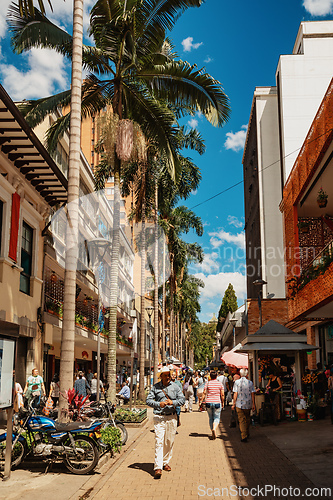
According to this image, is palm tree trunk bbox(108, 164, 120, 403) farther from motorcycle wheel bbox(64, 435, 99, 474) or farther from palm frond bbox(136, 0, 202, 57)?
motorcycle wheel bbox(64, 435, 99, 474)

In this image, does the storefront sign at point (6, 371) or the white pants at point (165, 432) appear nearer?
the storefront sign at point (6, 371)

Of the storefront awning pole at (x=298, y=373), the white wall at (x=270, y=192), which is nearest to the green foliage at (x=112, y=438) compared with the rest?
the storefront awning pole at (x=298, y=373)

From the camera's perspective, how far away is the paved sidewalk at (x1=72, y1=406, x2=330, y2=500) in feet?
24.8

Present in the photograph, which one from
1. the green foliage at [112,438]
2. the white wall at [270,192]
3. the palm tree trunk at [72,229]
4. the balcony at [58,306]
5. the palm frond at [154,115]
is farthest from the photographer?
the white wall at [270,192]

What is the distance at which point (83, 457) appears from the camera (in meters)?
8.91

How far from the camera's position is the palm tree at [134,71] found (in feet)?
47.0

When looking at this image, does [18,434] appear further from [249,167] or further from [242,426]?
[249,167]

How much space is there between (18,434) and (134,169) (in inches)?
737

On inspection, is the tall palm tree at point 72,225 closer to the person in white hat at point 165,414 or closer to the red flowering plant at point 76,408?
the red flowering plant at point 76,408

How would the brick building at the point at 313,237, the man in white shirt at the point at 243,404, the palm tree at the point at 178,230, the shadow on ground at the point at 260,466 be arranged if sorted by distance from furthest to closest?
the palm tree at the point at 178,230 → the brick building at the point at 313,237 → the man in white shirt at the point at 243,404 → the shadow on ground at the point at 260,466

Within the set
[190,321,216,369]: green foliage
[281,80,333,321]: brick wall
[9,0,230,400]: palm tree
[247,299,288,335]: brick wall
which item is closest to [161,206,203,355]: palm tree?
[247,299,288,335]: brick wall

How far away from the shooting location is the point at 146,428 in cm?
1673

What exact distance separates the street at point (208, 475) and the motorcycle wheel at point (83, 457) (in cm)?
17

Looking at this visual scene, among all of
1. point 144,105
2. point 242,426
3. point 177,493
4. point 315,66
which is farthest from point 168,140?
point 315,66
